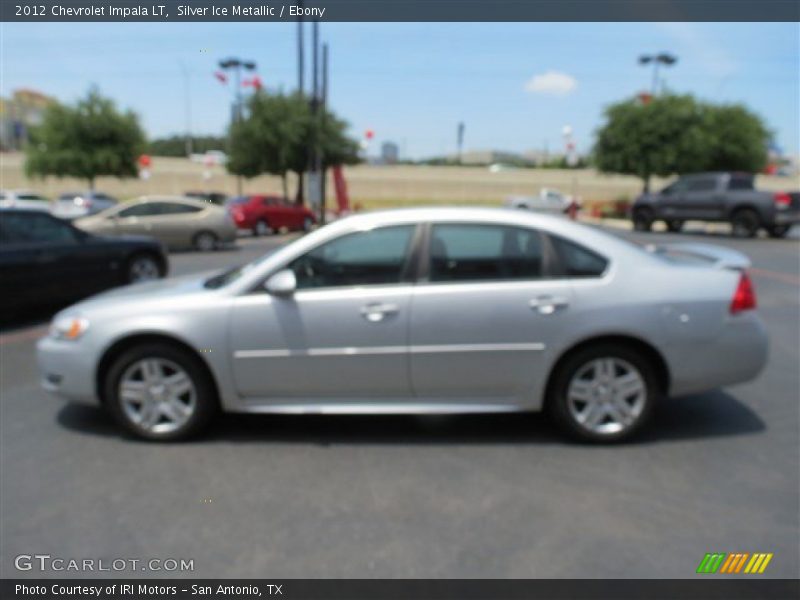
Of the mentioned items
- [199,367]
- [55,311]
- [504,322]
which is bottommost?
[55,311]

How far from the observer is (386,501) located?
3521 mm

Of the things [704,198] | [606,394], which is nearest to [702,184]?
[704,198]

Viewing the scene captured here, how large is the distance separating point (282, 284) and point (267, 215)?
20.0 metres

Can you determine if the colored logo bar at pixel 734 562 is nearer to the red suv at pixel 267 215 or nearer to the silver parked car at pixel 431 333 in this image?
the silver parked car at pixel 431 333

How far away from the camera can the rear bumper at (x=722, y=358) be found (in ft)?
13.8

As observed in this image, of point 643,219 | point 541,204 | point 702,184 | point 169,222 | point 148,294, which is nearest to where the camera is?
point 148,294

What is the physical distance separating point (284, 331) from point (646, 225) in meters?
22.5

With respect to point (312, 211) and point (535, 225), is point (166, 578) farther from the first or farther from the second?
point (312, 211)

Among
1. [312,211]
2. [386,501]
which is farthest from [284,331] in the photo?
[312,211]

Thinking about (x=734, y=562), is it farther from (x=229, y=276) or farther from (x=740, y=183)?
(x=740, y=183)

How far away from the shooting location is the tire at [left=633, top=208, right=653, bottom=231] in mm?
24141

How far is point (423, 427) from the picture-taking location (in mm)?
4586

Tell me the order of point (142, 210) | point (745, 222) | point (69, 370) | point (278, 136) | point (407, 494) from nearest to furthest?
point (407, 494), point (69, 370), point (142, 210), point (745, 222), point (278, 136)

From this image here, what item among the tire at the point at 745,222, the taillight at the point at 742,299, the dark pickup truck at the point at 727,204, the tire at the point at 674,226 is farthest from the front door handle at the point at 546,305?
the tire at the point at 674,226
